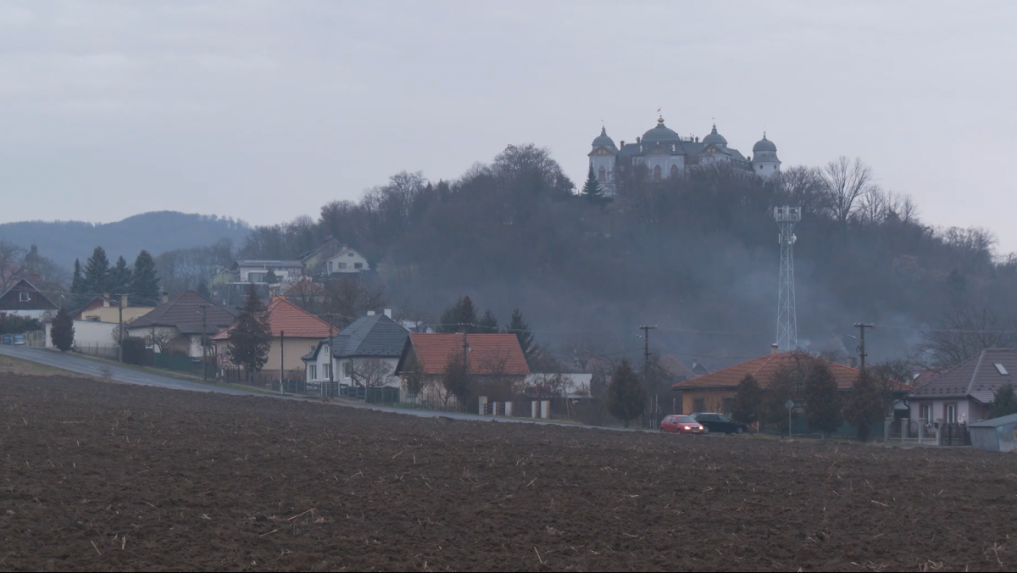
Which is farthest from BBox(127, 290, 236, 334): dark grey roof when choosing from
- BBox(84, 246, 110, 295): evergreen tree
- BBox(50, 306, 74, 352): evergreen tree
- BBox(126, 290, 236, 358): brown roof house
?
BBox(84, 246, 110, 295): evergreen tree

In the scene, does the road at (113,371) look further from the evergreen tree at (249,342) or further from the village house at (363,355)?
the village house at (363,355)

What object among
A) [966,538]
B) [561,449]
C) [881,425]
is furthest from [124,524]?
[881,425]

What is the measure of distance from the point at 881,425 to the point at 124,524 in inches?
1542

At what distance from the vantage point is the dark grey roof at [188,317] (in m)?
83.9

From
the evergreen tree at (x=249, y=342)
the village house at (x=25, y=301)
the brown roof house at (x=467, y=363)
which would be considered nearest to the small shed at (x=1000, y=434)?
the brown roof house at (x=467, y=363)

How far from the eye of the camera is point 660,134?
158500mm

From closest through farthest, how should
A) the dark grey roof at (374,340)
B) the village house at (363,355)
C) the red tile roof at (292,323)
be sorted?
the village house at (363,355) → the dark grey roof at (374,340) → the red tile roof at (292,323)

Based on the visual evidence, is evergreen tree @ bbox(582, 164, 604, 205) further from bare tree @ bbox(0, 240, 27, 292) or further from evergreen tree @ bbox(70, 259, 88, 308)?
bare tree @ bbox(0, 240, 27, 292)

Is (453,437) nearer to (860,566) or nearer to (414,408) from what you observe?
(860,566)

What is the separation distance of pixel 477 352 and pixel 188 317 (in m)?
30.2

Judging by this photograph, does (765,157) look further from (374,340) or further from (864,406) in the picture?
(864,406)

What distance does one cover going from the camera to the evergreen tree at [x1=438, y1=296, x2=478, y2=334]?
74.4 m

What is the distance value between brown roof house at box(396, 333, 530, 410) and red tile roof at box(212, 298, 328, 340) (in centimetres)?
1252

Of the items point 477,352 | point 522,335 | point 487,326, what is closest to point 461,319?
point 487,326
